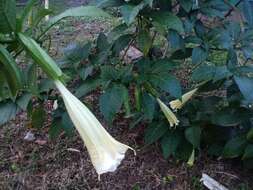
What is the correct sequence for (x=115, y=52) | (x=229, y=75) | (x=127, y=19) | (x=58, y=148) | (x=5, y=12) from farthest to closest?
1. (x=58, y=148)
2. (x=115, y=52)
3. (x=229, y=75)
4. (x=127, y=19)
5. (x=5, y=12)

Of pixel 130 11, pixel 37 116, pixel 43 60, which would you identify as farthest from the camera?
pixel 37 116

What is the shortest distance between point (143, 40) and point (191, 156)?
395 mm

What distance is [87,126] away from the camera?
27.5 inches

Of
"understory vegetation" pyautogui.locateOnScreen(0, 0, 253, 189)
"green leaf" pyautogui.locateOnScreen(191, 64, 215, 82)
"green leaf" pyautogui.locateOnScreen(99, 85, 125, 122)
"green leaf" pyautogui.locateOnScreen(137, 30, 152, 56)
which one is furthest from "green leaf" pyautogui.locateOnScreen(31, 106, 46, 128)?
"green leaf" pyautogui.locateOnScreen(191, 64, 215, 82)

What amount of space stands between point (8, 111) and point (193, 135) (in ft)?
1.70

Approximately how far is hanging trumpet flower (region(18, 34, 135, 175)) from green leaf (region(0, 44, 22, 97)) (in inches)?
1.4

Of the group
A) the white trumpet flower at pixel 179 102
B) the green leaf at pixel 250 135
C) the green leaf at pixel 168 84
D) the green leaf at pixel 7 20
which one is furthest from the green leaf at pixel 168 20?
the green leaf at pixel 7 20

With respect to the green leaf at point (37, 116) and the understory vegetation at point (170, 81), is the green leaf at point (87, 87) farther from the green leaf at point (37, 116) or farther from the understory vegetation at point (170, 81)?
the green leaf at point (37, 116)

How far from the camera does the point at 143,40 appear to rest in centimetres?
118

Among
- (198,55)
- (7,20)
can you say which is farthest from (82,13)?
(198,55)

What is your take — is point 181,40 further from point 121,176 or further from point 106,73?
point 121,176

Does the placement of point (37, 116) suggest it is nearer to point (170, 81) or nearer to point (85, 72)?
point (85, 72)

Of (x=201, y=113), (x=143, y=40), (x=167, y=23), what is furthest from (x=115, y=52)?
(x=201, y=113)

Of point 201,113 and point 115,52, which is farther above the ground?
point 115,52
